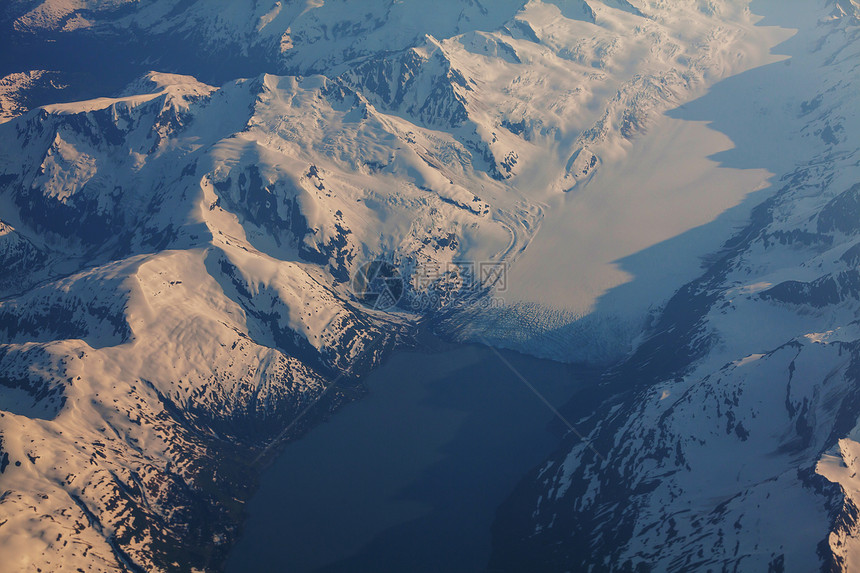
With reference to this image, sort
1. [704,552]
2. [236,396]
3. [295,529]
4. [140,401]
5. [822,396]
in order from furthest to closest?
[236,396]
[140,401]
[295,529]
[822,396]
[704,552]

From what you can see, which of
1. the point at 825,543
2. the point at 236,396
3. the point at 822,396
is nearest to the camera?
the point at 825,543

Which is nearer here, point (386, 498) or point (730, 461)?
point (730, 461)

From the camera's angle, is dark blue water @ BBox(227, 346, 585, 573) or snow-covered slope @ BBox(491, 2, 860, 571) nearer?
snow-covered slope @ BBox(491, 2, 860, 571)

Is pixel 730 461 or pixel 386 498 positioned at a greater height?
pixel 386 498

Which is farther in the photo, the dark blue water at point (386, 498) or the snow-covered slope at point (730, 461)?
the dark blue water at point (386, 498)

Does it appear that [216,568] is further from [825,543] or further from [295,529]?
[825,543]

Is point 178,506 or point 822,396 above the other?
point 178,506

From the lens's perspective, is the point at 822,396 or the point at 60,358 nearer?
the point at 822,396

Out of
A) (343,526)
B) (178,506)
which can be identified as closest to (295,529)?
(343,526)
